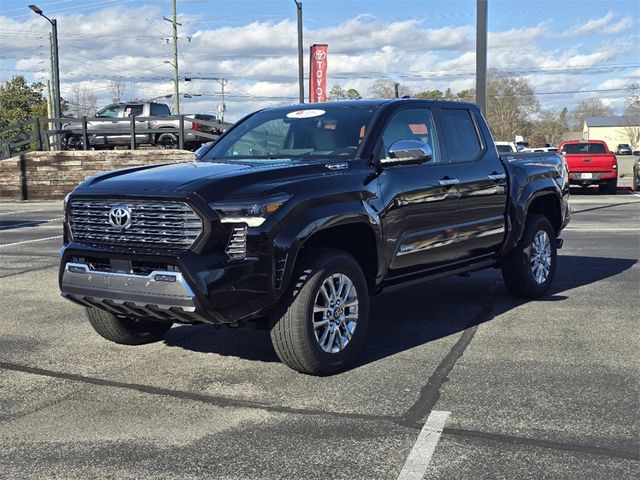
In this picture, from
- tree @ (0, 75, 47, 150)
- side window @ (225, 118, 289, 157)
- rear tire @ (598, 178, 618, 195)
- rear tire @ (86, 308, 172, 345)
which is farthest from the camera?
tree @ (0, 75, 47, 150)

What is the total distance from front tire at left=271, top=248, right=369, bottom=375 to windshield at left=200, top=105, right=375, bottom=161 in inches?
39.1

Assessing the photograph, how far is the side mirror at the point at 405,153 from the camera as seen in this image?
5641mm

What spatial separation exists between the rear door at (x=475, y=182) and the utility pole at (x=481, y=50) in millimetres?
8113

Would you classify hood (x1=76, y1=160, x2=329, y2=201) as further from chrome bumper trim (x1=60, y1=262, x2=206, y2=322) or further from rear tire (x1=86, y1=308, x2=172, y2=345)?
rear tire (x1=86, y1=308, x2=172, y2=345)

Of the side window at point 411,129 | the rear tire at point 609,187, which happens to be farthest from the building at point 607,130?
the side window at point 411,129

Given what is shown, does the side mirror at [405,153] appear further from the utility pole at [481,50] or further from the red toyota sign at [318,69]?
the red toyota sign at [318,69]

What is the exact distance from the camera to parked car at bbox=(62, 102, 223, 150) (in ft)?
90.4

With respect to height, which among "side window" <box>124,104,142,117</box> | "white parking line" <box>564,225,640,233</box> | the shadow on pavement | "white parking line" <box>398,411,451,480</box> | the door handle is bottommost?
"white parking line" <box>564,225,640,233</box>

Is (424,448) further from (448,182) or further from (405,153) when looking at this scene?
(448,182)

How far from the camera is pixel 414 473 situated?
3.63 m

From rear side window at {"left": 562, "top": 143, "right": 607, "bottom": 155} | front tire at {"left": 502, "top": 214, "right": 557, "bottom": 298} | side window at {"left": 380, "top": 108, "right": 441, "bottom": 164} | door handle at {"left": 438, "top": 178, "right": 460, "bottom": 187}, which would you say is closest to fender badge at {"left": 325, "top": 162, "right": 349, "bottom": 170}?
side window at {"left": 380, "top": 108, "right": 441, "bottom": 164}

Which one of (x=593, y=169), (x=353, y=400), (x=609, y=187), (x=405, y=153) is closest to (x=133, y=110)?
(x=593, y=169)

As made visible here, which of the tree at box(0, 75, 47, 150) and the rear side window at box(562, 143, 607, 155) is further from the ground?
the tree at box(0, 75, 47, 150)

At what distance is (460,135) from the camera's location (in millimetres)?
6918
